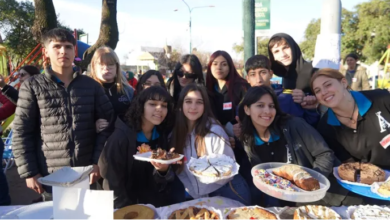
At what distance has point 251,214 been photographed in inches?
71.6

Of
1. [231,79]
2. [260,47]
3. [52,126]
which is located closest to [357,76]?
[231,79]

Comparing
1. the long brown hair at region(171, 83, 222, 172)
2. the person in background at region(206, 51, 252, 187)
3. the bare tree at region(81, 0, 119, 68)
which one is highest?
the bare tree at region(81, 0, 119, 68)

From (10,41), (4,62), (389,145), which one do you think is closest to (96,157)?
(389,145)

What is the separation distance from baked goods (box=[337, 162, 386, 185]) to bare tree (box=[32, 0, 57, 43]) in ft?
23.3

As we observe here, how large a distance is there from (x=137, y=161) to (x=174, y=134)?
455 mm

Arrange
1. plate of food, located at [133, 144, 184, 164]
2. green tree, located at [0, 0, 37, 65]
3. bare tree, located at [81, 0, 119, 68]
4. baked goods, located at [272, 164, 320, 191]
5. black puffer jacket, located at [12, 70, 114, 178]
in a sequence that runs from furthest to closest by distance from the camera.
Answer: green tree, located at [0, 0, 37, 65], bare tree, located at [81, 0, 119, 68], black puffer jacket, located at [12, 70, 114, 178], plate of food, located at [133, 144, 184, 164], baked goods, located at [272, 164, 320, 191]

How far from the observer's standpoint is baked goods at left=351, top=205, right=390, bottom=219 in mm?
1749

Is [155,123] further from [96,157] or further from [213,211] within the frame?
[213,211]

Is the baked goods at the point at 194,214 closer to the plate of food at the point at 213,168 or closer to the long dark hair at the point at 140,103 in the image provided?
the plate of food at the point at 213,168

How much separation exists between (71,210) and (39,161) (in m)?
1.37

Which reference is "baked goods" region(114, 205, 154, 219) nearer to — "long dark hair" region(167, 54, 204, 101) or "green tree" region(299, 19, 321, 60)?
"long dark hair" region(167, 54, 204, 101)

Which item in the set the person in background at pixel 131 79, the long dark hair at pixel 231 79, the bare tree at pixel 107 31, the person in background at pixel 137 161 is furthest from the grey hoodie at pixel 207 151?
the bare tree at pixel 107 31

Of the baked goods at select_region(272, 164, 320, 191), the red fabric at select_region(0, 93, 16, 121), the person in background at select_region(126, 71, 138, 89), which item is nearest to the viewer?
the baked goods at select_region(272, 164, 320, 191)

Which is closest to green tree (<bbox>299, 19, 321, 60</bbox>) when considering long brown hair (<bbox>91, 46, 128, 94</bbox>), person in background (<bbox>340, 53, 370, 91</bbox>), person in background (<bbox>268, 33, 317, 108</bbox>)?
person in background (<bbox>340, 53, 370, 91</bbox>)
